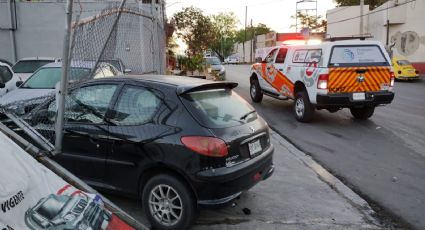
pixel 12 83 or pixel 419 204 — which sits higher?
pixel 12 83

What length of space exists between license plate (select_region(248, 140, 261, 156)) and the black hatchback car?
0.04 ft

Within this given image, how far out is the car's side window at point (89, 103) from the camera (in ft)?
15.5

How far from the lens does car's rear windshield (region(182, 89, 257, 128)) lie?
13.9ft

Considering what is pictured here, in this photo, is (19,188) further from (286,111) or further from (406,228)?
(286,111)

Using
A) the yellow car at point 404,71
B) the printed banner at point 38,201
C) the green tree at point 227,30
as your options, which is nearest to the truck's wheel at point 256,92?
the printed banner at point 38,201

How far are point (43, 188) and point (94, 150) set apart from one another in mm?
1945

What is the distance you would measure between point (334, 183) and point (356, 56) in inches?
186

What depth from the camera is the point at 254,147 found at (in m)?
4.58

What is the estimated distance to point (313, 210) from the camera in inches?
195

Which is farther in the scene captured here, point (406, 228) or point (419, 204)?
point (419, 204)

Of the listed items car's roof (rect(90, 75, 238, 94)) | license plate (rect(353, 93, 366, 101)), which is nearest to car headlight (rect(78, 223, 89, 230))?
car's roof (rect(90, 75, 238, 94))

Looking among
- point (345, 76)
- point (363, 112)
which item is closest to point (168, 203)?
point (345, 76)

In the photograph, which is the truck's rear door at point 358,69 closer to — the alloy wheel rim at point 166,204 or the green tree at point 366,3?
the alloy wheel rim at point 166,204

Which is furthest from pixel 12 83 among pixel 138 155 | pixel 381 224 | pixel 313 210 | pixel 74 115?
pixel 381 224
